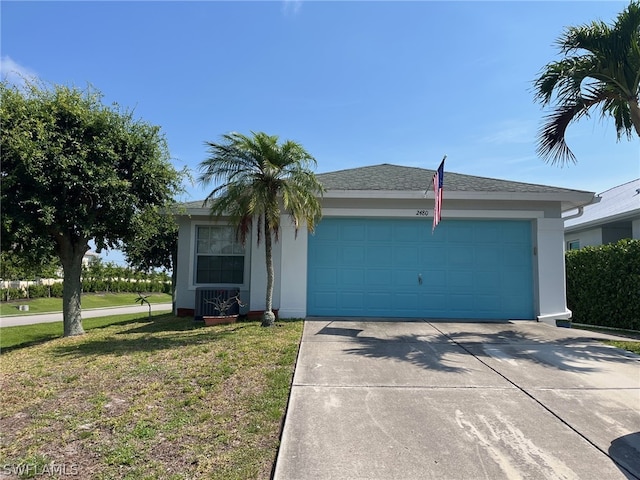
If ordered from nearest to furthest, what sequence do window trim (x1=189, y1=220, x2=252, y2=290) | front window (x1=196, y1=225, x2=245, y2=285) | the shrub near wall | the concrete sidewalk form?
the shrub near wall
window trim (x1=189, y1=220, x2=252, y2=290)
front window (x1=196, y1=225, x2=245, y2=285)
the concrete sidewalk

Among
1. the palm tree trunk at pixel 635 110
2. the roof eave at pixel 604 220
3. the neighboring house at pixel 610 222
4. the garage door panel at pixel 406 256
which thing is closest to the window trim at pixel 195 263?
the garage door panel at pixel 406 256

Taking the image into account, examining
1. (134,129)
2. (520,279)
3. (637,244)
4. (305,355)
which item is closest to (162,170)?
(134,129)

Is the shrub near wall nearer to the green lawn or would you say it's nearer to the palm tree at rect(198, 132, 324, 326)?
the palm tree at rect(198, 132, 324, 326)

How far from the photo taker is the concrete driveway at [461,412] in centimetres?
346

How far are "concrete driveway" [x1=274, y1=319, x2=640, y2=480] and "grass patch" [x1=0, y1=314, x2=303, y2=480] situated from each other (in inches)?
15.9

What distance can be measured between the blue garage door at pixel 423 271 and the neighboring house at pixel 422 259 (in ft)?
0.09

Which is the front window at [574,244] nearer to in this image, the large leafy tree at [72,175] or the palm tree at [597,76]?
the palm tree at [597,76]

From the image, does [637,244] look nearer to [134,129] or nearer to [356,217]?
[356,217]

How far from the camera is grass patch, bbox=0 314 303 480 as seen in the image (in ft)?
11.9

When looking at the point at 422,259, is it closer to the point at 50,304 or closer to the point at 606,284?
the point at 606,284

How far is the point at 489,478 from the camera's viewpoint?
3.27m

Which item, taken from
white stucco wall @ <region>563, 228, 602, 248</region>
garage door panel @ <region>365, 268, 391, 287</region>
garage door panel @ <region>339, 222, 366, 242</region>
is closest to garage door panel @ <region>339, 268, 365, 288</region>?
garage door panel @ <region>365, 268, 391, 287</region>

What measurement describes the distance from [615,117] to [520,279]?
4299mm

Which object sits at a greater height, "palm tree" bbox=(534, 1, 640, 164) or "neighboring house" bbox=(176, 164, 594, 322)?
"palm tree" bbox=(534, 1, 640, 164)
